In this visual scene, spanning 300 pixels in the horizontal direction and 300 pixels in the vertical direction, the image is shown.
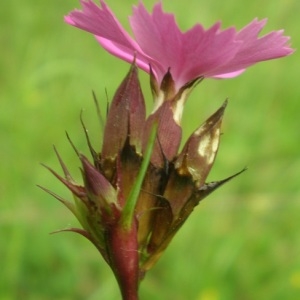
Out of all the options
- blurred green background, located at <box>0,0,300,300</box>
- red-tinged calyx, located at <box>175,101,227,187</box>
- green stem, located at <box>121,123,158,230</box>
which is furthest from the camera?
blurred green background, located at <box>0,0,300,300</box>

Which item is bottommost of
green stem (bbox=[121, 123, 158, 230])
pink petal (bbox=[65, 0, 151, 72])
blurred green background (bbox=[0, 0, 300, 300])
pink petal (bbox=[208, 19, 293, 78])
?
green stem (bbox=[121, 123, 158, 230])

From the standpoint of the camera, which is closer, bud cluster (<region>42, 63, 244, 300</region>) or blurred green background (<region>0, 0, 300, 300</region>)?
bud cluster (<region>42, 63, 244, 300</region>)

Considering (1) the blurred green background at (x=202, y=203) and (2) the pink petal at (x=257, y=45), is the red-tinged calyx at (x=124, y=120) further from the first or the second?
(1) the blurred green background at (x=202, y=203)

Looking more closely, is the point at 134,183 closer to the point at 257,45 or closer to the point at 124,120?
the point at 124,120

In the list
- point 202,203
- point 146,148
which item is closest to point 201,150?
point 146,148

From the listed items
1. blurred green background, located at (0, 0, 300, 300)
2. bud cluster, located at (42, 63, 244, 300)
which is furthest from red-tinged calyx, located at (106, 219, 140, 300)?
blurred green background, located at (0, 0, 300, 300)

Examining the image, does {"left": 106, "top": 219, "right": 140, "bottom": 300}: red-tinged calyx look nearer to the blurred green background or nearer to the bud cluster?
the bud cluster

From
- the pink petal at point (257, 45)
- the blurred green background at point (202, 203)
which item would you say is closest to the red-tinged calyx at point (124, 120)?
the pink petal at point (257, 45)
